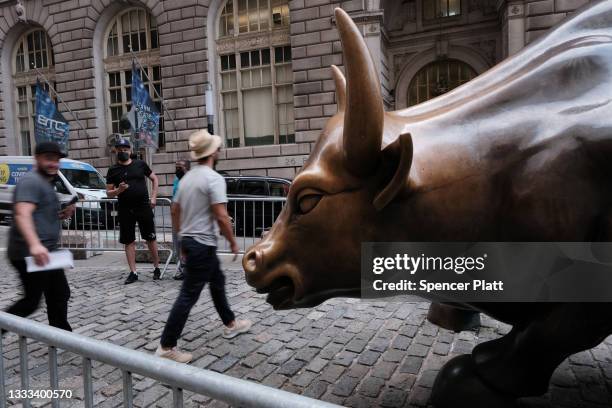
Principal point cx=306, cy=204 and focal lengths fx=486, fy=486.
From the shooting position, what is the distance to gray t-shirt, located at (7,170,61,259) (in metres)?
3.61

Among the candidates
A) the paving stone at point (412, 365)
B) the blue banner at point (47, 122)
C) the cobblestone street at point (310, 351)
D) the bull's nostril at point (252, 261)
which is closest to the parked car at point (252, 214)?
the cobblestone street at point (310, 351)

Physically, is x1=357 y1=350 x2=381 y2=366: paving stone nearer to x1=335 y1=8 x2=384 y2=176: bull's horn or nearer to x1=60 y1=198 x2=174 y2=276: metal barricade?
x1=335 y1=8 x2=384 y2=176: bull's horn

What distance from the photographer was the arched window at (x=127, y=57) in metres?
19.9

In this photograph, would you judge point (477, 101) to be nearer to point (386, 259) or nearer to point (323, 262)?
point (386, 259)

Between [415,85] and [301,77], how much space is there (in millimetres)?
4292

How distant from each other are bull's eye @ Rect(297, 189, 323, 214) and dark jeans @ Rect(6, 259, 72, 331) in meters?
2.64

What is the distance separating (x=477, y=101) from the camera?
2.09m

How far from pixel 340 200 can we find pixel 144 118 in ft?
45.5

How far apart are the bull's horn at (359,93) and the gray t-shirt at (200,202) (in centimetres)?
236

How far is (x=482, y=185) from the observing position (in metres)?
1.90

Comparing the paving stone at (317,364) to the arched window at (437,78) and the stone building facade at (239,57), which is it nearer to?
the stone building facade at (239,57)

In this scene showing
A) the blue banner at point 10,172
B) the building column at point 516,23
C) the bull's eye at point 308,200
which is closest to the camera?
the bull's eye at point 308,200

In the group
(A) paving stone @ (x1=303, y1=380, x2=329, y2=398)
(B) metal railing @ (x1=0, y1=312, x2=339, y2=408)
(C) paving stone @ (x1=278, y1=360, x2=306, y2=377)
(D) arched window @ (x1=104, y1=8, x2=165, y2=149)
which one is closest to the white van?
(D) arched window @ (x1=104, y1=8, x2=165, y2=149)

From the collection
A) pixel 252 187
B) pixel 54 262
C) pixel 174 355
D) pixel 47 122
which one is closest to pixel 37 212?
pixel 54 262
